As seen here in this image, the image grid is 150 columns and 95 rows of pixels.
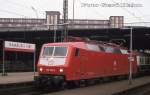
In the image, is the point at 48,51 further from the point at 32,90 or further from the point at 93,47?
the point at 93,47

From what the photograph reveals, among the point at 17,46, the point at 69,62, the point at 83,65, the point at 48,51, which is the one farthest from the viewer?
the point at 17,46

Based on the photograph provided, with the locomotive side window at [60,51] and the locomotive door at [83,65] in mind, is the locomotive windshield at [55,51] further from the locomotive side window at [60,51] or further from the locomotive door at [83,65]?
the locomotive door at [83,65]

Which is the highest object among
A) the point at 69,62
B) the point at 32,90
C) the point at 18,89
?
the point at 69,62

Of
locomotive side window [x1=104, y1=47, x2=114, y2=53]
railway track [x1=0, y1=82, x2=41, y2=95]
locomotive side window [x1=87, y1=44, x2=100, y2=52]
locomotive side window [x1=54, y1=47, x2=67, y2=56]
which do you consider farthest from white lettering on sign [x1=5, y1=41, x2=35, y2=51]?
locomotive side window [x1=54, y1=47, x2=67, y2=56]

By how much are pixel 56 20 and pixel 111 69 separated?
46.0m

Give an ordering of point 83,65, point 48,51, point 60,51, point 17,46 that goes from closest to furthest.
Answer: point 60,51 < point 48,51 < point 83,65 < point 17,46

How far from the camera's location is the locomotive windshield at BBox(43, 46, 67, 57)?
93.5 ft

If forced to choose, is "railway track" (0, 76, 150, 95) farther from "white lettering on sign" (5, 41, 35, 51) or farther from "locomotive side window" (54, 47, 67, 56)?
"white lettering on sign" (5, 41, 35, 51)

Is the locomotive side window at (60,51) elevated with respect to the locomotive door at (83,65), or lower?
elevated

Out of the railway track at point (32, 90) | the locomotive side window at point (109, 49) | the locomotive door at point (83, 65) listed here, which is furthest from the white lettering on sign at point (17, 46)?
the locomotive door at point (83, 65)

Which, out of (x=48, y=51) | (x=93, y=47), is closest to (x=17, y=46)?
(x=93, y=47)

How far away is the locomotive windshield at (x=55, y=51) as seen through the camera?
2848 cm

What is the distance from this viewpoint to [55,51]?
94.9ft

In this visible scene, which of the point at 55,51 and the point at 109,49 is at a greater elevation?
the point at 55,51
